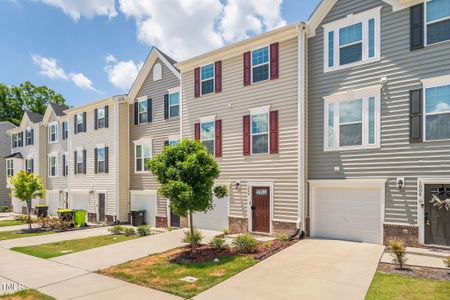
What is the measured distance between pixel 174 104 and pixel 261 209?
8125 mm

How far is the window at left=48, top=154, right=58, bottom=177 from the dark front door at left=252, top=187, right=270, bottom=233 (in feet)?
65.6

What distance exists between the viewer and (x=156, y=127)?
61.6 feet

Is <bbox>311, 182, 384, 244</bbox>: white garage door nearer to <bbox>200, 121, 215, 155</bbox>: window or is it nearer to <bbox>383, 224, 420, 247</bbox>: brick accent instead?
<bbox>383, 224, 420, 247</bbox>: brick accent

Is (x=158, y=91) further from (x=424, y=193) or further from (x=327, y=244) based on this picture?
(x=424, y=193)

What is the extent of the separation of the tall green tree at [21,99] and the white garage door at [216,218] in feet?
133

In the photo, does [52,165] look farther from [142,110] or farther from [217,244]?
[217,244]

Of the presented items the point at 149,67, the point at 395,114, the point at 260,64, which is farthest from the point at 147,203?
the point at 395,114

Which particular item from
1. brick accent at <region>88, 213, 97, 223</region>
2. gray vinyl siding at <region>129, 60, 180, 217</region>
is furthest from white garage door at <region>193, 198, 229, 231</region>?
brick accent at <region>88, 213, 97, 223</region>

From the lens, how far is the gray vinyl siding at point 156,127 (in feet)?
58.7

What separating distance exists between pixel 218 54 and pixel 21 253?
12.0m

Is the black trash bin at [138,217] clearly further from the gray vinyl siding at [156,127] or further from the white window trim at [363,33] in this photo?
the white window trim at [363,33]

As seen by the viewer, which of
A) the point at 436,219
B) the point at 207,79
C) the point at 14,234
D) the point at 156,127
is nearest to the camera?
the point at 436,219

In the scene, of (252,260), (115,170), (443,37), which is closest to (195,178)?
(252,260)

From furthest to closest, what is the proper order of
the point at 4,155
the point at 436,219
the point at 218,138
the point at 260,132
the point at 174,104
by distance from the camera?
the point at 4,155
the point at 174,104
the point at 218,138
the point at 260,132
the point at 436,219
